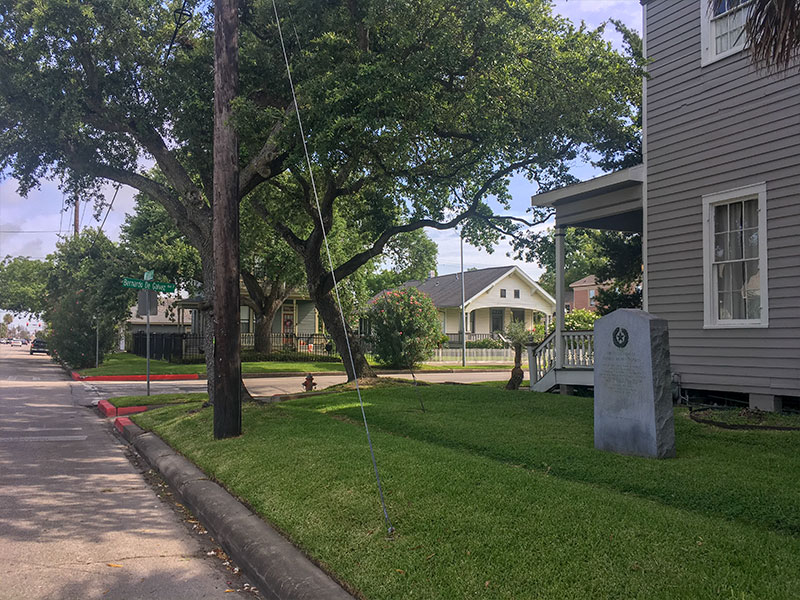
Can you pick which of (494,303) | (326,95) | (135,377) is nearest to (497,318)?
(494,303)

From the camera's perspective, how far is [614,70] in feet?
37.1

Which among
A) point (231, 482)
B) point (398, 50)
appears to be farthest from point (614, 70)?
point (231, 482)

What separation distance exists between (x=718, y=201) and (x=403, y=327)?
1980 cm

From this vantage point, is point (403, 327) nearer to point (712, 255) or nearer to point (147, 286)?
point (147, 286)

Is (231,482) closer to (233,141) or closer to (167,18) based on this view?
(233,141)

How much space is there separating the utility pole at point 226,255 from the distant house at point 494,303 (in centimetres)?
3501

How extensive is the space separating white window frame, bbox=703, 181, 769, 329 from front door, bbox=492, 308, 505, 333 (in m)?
36.9

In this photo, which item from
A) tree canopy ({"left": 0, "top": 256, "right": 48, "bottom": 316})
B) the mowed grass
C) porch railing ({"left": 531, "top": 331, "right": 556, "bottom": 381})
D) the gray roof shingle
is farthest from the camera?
tree canopy ({"left": 0, "top": 256, "right": 48, "bottom": 316})

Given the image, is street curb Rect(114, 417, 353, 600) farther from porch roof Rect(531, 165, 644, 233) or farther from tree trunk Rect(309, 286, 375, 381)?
porch roof Rect(531, 165, 644, 233)

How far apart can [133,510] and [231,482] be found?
3.35ft

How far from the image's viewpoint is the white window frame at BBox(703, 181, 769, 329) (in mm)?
9641

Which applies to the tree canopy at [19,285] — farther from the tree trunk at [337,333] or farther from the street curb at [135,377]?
the tree trunk at [337,333]

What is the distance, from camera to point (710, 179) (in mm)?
10648

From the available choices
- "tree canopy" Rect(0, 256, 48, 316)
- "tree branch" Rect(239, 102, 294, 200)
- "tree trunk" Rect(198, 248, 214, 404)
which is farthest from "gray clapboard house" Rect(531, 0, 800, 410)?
"tree canopy" Rect(0, 256, 48, 316)
